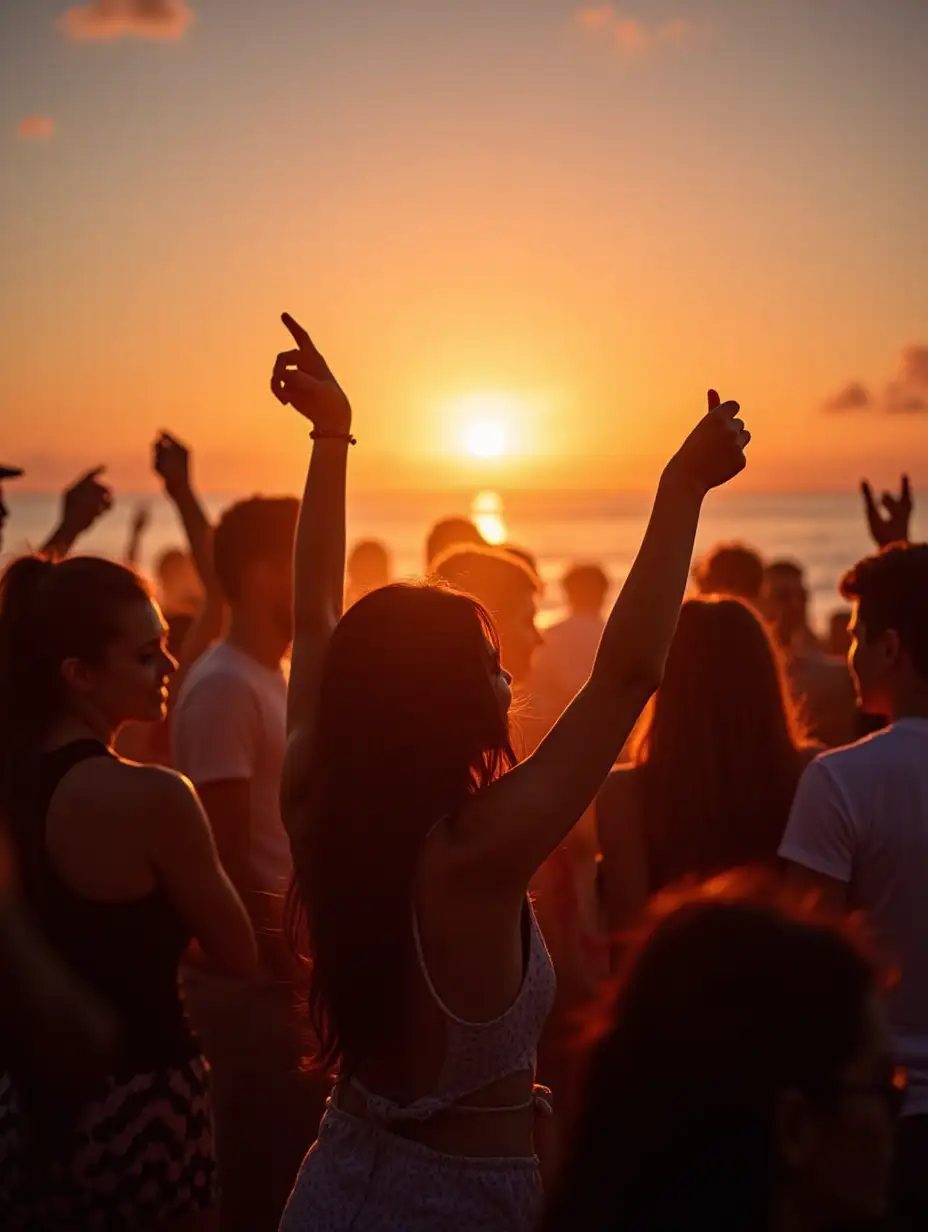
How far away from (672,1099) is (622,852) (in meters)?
2.04

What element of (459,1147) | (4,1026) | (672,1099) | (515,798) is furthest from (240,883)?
(4,1026)

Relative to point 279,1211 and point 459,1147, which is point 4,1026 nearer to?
point 459,1147

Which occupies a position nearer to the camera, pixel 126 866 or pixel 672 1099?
pixel 672 1099

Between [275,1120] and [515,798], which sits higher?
[515,798]

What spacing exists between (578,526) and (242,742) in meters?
101

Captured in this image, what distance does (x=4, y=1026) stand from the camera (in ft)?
3.35

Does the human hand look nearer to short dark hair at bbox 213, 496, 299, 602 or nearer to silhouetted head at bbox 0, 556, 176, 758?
short dark hair at bbox 213, 496, 299, 602

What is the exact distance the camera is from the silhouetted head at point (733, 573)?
6020 millimetres

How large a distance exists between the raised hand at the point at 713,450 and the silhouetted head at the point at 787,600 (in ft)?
18.0

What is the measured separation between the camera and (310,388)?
8.55 feet

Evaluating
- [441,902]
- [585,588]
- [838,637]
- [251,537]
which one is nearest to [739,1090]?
[441,902]

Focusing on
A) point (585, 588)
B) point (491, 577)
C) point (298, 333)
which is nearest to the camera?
point (298, 333)

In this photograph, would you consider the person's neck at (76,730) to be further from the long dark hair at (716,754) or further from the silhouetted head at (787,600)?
the silhouetted head at (787,600)

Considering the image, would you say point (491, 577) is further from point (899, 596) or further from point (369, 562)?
point (369, 562)
